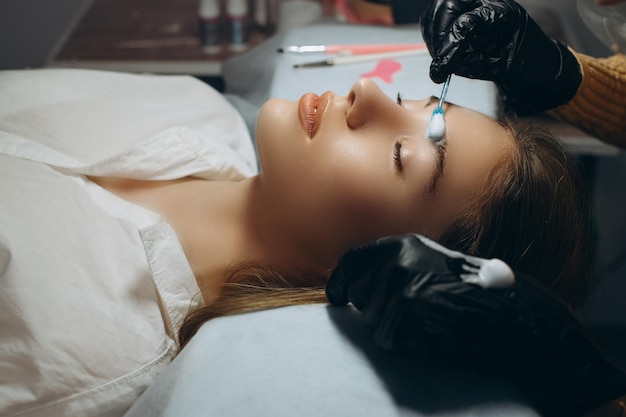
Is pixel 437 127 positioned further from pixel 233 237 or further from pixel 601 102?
pixel 601 102

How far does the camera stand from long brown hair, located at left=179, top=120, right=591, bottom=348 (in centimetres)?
89

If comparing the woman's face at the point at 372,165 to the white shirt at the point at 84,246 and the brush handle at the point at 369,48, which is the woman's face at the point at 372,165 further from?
the brush handle at the point at 369,48

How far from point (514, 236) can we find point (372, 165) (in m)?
0.22

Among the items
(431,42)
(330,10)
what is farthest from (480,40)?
(330,10)

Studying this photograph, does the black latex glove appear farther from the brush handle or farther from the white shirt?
the brush handle

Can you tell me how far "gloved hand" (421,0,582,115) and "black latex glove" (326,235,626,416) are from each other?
1.10 feet

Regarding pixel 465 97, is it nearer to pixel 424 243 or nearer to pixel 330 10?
pixel 424 243

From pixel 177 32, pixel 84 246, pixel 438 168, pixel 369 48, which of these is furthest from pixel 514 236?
pixel 177 32

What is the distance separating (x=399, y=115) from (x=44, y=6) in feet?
5.08

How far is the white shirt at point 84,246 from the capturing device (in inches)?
31.4

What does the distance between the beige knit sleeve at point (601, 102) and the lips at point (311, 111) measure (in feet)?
1.66

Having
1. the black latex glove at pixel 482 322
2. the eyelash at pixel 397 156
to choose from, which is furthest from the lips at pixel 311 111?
the black latex glove at pixel 482 322

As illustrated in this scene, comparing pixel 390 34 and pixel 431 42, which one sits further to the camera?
pixel 390 34

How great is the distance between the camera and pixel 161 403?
2.51 ft
